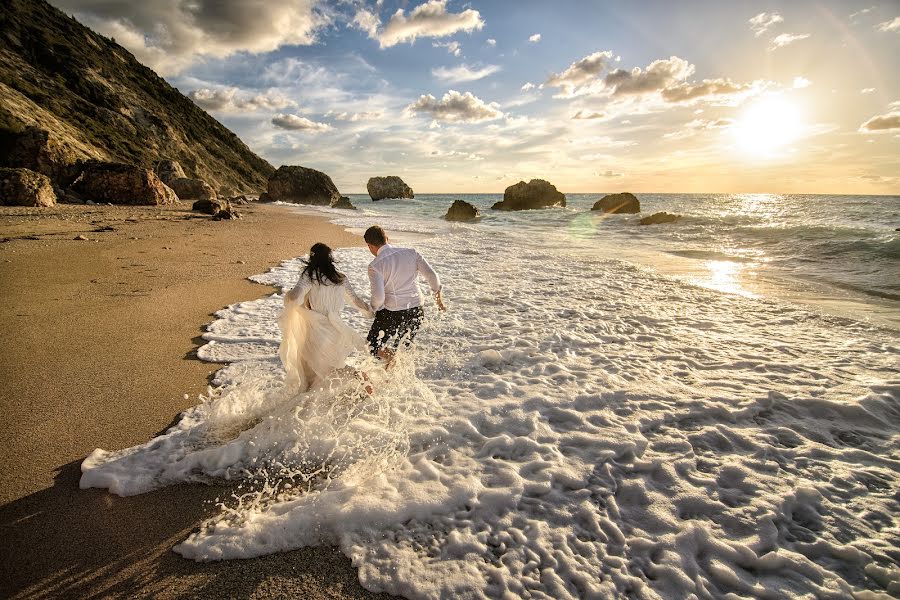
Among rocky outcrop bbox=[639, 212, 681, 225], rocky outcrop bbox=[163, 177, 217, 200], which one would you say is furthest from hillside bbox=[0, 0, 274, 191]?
rocky outcrop bbox=[639, 212, 681, 225]

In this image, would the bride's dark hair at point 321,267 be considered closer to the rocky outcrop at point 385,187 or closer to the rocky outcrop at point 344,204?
the rocky outcrop at point 344,204

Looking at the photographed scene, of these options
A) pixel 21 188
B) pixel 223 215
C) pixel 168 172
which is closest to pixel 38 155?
pixel 21 188

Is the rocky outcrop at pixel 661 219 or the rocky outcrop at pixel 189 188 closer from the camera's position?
the rocky outcrop at pixel 189 188

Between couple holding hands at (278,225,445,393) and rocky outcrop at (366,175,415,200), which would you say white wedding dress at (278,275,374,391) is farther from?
rocky outcrop at (366,175,415,200)

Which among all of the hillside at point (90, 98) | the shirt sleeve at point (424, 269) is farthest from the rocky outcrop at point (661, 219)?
the hillside at point (90, 98)

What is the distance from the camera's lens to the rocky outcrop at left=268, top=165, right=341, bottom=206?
166 feet

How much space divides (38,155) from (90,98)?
30880mm

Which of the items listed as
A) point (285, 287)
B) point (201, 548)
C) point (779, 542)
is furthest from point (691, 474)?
point (285, 287)

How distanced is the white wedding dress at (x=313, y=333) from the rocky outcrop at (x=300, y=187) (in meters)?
52.3

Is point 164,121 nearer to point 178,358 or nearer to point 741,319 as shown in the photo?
point 178,358

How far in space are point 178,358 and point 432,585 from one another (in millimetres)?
4404

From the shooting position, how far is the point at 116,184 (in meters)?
18.7

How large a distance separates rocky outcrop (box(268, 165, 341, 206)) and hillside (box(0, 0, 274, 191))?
8758 millimetres

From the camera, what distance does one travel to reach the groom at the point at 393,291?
4465 mm
